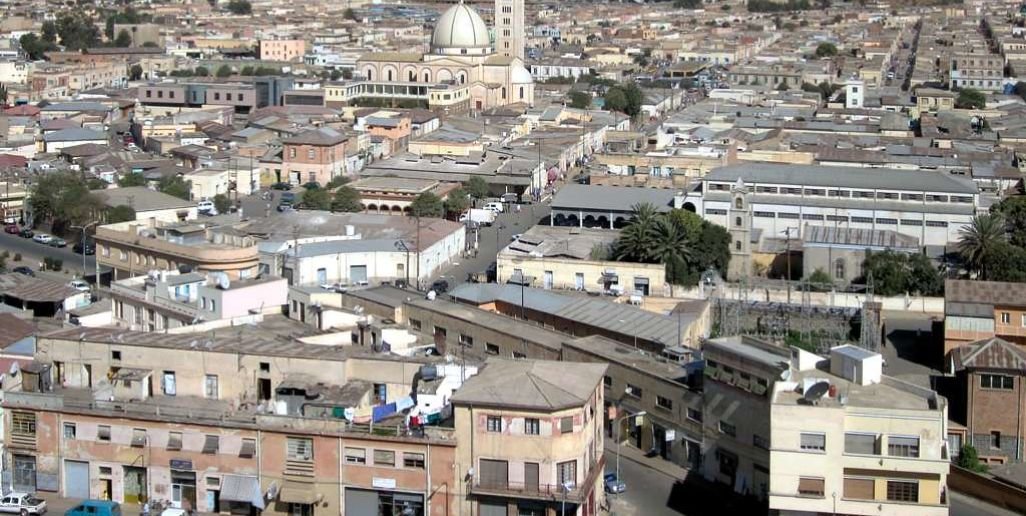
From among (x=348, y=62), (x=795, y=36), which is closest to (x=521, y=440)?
(x=348, y=62)

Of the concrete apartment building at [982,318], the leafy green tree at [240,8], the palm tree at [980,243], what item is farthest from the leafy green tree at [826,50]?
the concrete apartment building at [982,318]

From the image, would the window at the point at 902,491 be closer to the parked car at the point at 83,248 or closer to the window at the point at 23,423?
the window at the point at 23,423

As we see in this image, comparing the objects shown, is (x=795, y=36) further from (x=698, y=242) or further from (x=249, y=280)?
(x=249, y=280)

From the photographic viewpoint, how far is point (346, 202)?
62.4 ft

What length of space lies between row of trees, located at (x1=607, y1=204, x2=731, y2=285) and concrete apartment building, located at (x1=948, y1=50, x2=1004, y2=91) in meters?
18.5

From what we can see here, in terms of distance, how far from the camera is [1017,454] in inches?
425

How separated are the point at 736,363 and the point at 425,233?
7351mm

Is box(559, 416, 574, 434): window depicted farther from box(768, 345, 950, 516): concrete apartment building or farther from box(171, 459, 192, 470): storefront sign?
box(171, 459, 192, 470): storefront sign

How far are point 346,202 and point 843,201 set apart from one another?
5.62 meters

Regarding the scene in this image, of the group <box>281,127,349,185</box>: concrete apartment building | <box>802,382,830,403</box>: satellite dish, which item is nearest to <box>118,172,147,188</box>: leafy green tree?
<box>281,127,349,185</box>: concrete apartment building

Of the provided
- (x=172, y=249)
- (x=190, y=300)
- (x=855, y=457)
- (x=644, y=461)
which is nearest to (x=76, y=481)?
(x=190, y=300)

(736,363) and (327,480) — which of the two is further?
(736,363)

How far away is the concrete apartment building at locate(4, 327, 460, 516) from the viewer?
8.59 metres

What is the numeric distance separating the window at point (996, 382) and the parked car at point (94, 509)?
5.62 meters
